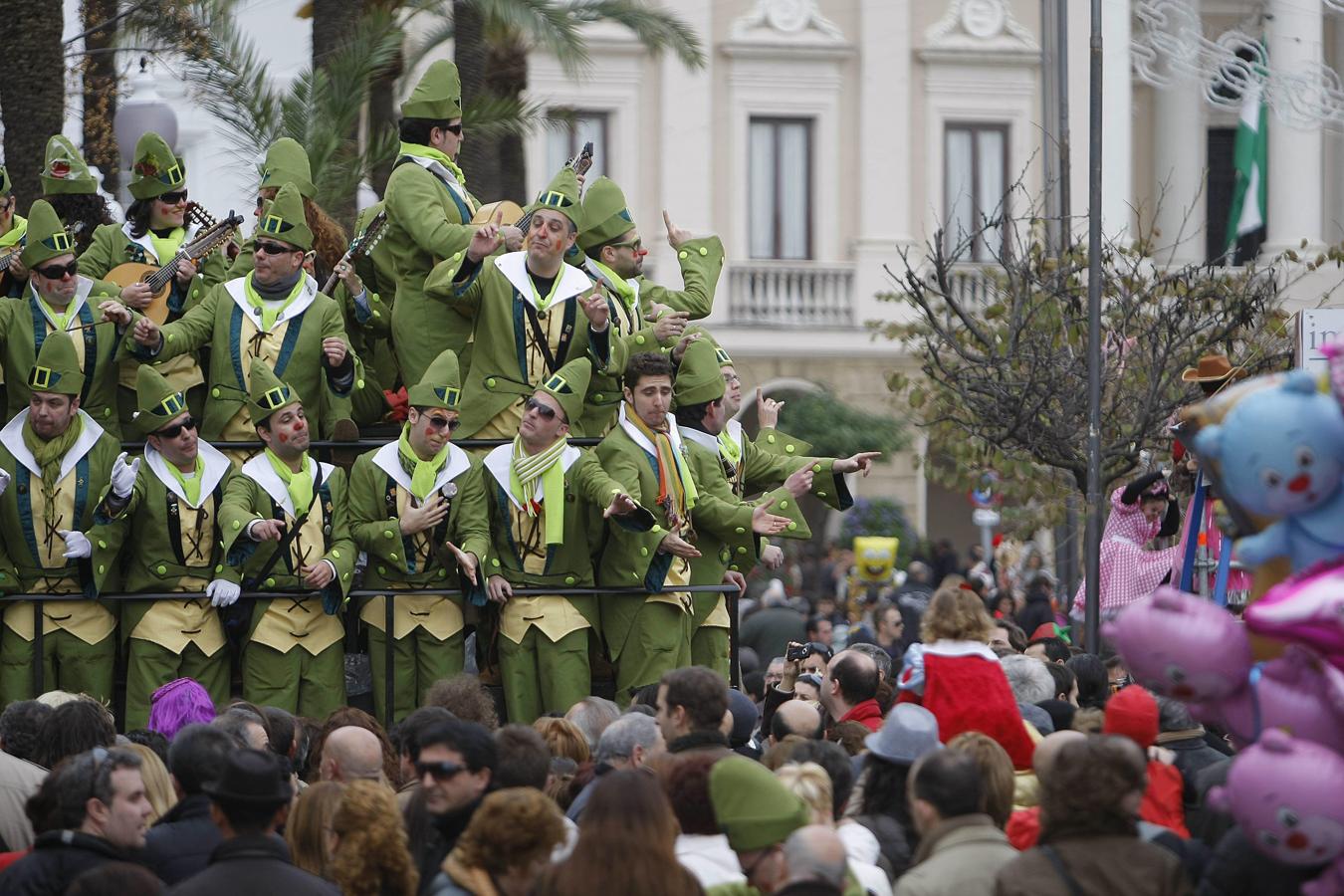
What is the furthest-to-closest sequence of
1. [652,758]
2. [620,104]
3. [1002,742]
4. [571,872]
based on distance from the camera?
[620,104]
[1002,742]
[652,758]
[571,872]

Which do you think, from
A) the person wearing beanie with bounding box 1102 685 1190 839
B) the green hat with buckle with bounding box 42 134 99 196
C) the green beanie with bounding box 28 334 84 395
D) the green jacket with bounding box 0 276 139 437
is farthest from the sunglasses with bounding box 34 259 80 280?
the person wearing beanie with bounding box 1102 685 1190 839

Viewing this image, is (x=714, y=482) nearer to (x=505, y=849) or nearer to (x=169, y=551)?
(x=169, y=551)

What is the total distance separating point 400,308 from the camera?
12.0 meters

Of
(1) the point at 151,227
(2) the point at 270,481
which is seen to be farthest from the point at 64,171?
(2) the point at 270,481

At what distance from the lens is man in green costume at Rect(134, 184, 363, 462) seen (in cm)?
1122

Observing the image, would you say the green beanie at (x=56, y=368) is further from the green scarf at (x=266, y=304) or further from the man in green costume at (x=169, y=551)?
the green scarf at (x=266, y=304)

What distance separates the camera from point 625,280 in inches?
485

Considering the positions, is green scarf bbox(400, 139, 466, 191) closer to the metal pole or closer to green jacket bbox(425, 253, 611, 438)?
green jacket bbox(425, 253, 611, 438)

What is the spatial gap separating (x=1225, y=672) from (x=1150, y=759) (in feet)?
4.78

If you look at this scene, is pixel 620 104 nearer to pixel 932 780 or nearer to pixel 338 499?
pixel 338 499

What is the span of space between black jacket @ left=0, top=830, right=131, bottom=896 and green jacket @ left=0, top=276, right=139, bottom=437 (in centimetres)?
485

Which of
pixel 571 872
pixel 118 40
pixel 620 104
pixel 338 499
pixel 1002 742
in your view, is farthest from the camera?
pixel 620 104

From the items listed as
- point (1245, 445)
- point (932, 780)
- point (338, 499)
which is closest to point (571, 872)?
point (932, 780)

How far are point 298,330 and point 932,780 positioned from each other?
578 cm
